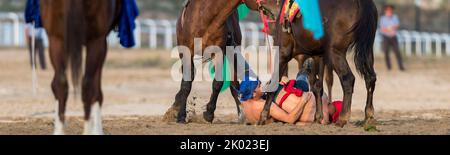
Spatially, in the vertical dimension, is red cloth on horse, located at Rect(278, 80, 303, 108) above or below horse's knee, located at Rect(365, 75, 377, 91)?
below

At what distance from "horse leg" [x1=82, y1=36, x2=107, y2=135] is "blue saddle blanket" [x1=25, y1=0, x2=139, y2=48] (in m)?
0.68

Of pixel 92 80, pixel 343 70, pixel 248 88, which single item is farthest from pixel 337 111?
pixel 92 80

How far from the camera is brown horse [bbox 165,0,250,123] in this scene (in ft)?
45.0

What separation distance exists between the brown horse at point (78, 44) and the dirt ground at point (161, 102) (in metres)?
Answer: 1.14

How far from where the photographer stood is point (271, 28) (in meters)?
13.9

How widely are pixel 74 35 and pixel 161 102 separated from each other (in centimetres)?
979

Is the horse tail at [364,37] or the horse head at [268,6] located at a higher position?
the horse head at [268,6]

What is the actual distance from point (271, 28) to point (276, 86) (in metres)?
1.02

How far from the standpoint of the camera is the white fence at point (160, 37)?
1549 inches

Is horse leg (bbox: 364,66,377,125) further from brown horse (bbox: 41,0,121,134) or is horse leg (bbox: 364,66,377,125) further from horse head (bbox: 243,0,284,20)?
brown horse (bbox: 41,0,121,134)

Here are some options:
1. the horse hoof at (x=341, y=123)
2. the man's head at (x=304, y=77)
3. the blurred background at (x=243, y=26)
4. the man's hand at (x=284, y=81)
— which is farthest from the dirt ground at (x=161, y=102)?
the blurred background at (x=243, y=26)

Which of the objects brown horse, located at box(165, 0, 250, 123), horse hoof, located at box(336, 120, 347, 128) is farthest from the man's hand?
horse hoof, located at box(336, 120, 347, 128)

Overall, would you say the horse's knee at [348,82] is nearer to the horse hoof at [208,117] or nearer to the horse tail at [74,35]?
the horse hoof at [208,117]
